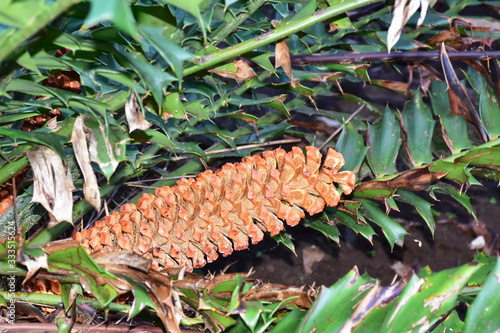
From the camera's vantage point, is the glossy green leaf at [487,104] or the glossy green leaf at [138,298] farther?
the glossy green leaf at [487,104]

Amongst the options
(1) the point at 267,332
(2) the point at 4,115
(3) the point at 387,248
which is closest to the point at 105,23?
(2) the point at 4,115

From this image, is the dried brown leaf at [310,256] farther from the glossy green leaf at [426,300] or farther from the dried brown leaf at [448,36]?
the glossy green leaf at [426,300]

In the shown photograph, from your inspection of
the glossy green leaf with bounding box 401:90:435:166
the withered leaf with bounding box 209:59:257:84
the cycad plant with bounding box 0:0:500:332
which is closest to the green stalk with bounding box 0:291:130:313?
the cycad plant with bounding box 0:0:500:332

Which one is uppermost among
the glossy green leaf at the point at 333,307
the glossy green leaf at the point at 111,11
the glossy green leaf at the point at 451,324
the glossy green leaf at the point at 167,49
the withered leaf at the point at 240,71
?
the glossy green leaf at the point at 111,11

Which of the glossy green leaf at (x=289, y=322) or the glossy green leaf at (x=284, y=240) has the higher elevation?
the glossy green leaf at (x=289, y=322)

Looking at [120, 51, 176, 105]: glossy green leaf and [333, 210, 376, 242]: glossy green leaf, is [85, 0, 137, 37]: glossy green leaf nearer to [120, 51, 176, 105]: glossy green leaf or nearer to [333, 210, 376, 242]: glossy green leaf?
[120, 51, 176, 105]: glossy green leaf

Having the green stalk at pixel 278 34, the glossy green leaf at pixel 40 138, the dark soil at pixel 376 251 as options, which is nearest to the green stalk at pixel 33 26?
the glossy green leaf at pixel 40 138
